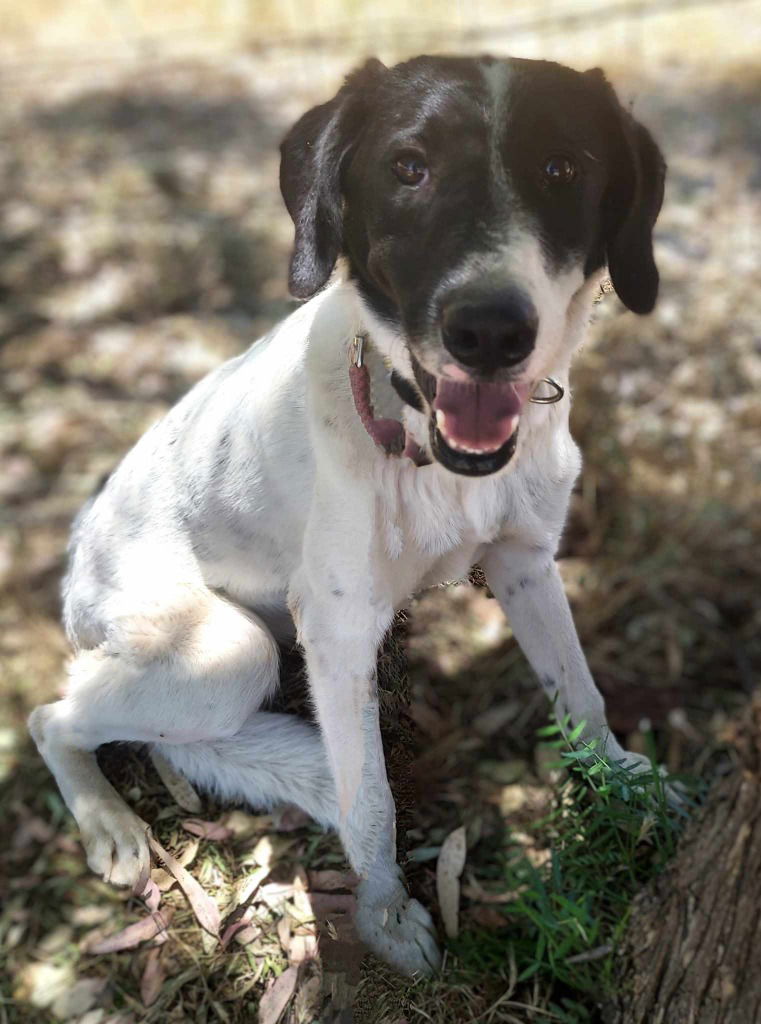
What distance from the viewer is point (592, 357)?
376 cm

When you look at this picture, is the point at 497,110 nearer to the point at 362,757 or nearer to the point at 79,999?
the point at 362,757

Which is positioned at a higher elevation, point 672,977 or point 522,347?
point 522,347

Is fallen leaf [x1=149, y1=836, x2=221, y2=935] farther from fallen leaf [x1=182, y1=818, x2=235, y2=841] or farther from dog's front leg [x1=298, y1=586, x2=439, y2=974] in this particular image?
dog's front leg [x1=298, y1=586, x2=439, y2=974]

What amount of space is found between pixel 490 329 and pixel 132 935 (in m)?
1.71

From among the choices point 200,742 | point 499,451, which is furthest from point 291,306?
point 499,451

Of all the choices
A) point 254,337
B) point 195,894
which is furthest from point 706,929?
point 254,337

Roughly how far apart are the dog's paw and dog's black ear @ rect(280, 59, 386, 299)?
1.29 meters

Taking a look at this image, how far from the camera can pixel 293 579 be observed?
2.19 metres

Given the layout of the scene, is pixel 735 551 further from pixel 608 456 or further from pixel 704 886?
pixel 704 886

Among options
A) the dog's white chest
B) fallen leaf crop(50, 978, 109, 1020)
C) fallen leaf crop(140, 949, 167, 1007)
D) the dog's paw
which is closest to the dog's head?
the dog's white chest

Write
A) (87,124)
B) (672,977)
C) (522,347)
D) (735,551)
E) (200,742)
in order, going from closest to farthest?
(522,347)
(672,977)
(200,742)
(735,551)
(87,124)

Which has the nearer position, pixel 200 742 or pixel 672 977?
pixel 672 977

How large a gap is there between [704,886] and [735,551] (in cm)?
174

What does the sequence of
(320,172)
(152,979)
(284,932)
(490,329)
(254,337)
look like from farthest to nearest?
(254,337)
(152,979)
(284,932)
(320,172)
(490,329)
